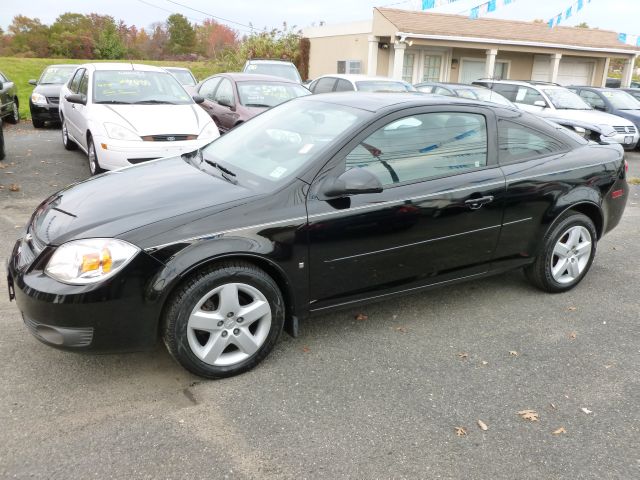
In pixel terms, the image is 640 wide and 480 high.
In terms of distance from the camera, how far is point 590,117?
12.5 metres

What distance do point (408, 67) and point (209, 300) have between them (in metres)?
21.6

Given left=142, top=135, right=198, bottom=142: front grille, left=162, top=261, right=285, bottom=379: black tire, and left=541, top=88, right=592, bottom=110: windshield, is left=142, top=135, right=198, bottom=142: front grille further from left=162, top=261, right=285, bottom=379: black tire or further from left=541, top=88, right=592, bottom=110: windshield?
left=541, top=88, right=592, bottom=110: windshield

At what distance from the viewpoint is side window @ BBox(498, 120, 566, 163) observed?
A: 13.5ft

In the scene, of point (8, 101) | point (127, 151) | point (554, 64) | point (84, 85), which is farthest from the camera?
point (554, 64)

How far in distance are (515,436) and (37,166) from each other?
8403mm

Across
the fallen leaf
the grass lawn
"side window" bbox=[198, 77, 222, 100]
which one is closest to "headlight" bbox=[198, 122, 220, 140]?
"side window" bbox=[198, 77, 222, 100]

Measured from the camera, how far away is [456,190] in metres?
3.80

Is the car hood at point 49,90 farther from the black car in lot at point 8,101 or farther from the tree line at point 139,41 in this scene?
the tree line at point 139,41

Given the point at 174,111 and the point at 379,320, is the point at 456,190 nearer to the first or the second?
the point at 379,320

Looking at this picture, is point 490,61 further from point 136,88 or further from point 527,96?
point 136,88

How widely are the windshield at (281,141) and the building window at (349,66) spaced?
1972 centimetres

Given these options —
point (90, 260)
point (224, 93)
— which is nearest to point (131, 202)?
point (90, 260)

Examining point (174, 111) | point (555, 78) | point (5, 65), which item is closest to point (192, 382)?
point (174, 111)

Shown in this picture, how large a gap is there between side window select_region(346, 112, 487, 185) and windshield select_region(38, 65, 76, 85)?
12.0m
